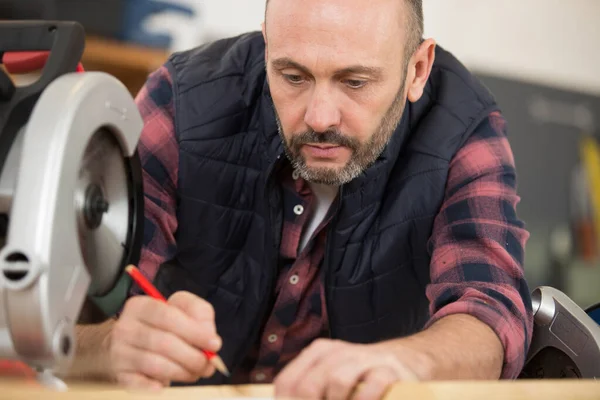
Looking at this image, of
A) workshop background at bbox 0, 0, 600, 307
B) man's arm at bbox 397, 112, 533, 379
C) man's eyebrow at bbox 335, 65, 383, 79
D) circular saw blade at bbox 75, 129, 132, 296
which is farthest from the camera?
workshop background at bbox 0, 0, 600, 307

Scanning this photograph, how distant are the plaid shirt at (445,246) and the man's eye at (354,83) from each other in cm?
25

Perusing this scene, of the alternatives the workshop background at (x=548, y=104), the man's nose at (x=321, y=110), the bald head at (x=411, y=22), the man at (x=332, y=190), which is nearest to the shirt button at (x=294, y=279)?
the man at (x=332, y=190)

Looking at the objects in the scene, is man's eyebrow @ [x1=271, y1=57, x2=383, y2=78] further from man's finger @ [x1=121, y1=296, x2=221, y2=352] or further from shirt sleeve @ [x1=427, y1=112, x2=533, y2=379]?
man's finger @ [x1=121, y1=296, x2=221, y2=352]

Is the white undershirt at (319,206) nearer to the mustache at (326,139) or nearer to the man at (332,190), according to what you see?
the man at (332,190)

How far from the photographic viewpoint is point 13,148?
2.00 ft

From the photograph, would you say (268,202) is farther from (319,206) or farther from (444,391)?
(444,391)

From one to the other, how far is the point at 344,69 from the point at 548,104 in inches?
92.3

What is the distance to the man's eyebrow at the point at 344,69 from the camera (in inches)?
39.1

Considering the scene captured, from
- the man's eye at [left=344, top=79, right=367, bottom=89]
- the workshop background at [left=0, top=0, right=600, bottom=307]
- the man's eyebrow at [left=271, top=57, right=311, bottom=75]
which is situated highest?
the man's eyebrow at [left=271, top=57, right=311, bottom=75]

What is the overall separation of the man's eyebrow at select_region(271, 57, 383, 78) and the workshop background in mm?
1973

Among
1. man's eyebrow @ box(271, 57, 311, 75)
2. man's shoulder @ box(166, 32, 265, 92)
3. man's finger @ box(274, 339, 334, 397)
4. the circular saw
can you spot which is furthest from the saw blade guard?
man's shoulder @ box(166, 32, 265, 92)

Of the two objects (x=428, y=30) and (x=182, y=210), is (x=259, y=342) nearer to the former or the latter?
(x=182, y=210)

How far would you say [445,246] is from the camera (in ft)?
3.67

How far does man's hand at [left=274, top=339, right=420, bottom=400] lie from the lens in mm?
592
